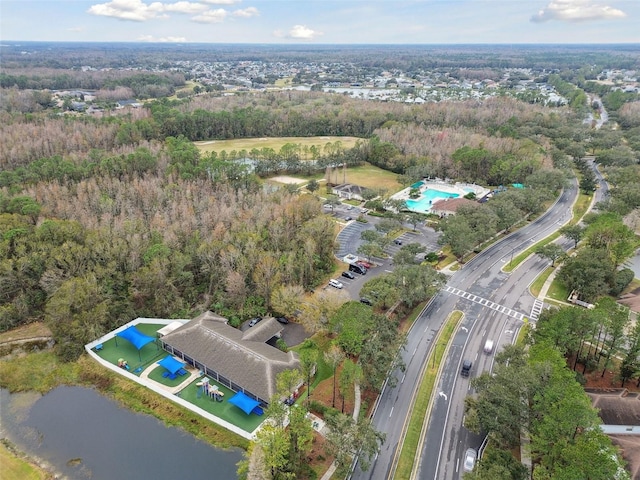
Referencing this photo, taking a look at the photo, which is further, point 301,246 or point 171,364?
point 301,246

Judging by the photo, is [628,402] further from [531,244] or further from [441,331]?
[531,244]

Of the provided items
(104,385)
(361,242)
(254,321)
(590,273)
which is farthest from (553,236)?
(104,385)

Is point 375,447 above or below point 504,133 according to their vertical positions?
below

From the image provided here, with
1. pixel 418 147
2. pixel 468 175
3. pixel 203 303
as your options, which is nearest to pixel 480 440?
pixel 203 303

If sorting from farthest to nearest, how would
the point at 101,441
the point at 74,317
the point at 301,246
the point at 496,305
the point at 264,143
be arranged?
the point at 264,143 → the point at 301,246 → the point at 496,305 → the point at 74,317 → the point at 101,441

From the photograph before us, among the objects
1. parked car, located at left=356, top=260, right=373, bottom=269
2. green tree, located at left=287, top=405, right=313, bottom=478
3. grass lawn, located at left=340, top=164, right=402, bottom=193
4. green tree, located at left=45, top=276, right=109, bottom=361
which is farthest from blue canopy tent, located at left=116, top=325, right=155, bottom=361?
grass lawn, located at left=340, top=164, right=402, bottom=193

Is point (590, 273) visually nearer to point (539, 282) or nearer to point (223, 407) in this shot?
point (539, 282)

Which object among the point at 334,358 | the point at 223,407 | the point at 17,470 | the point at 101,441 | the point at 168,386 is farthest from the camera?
the point at 168,386
